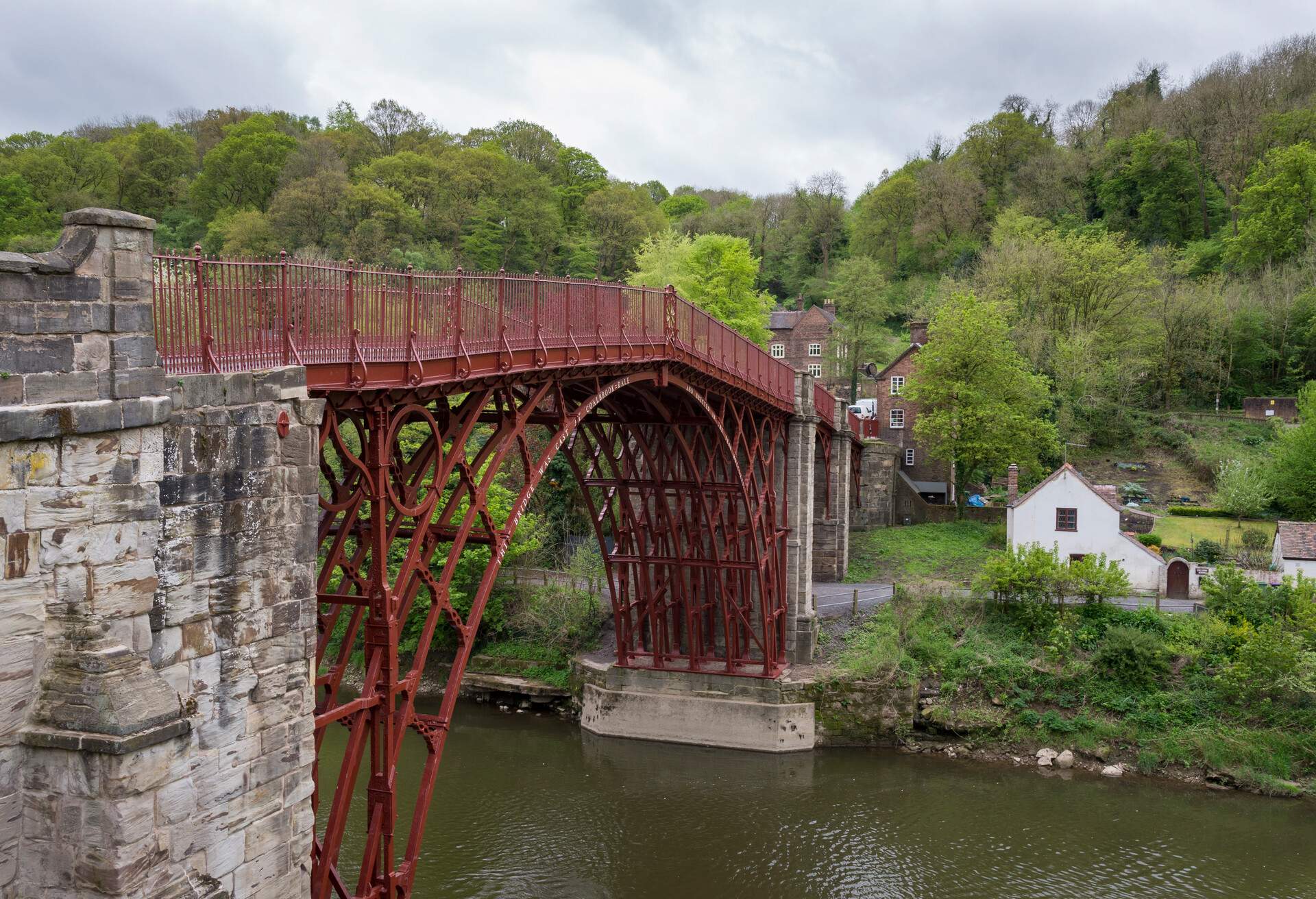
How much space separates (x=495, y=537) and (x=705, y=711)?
1529 cm

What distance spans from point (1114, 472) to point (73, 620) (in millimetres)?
41976

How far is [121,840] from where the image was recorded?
7215 mm

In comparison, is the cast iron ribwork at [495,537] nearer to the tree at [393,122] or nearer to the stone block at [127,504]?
the stone block at [127,504]

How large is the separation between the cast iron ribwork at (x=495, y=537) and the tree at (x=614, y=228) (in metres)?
26.7

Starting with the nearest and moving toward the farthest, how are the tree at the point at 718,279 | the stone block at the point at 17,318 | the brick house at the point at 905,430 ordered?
the stone block at the point at 17,318 → the tree at the point at 718,279 → the brick house at the point at 905,430

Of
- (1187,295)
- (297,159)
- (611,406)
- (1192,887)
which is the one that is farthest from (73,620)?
(297,159)

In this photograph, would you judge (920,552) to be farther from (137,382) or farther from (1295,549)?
(137,382)

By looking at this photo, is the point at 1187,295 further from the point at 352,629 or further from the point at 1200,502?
the point at 352,629

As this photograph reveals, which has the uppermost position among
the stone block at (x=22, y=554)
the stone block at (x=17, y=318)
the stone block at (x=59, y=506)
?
the stone block at (x=17, y=318)

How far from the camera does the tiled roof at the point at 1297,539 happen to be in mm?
30859

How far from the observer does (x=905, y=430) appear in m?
49.4

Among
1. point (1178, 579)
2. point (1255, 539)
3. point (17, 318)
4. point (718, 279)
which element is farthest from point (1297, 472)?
point (17, 318)

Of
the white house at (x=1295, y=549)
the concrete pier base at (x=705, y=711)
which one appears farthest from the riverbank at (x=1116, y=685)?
the white house at (x=1295, y=549)

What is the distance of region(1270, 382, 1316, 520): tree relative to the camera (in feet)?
119
